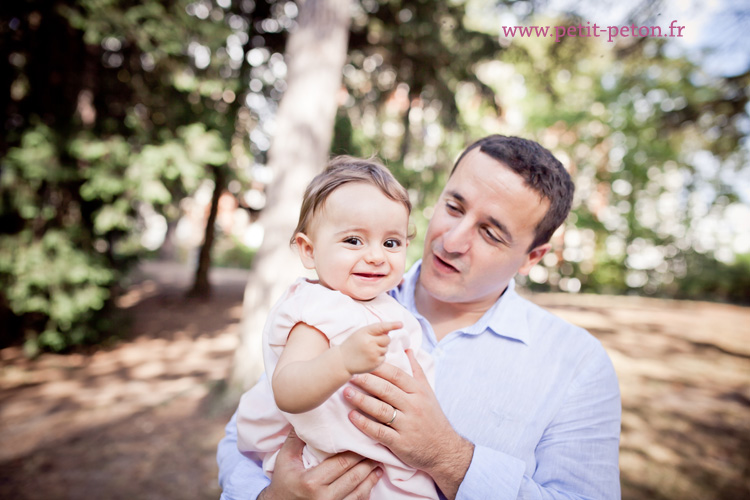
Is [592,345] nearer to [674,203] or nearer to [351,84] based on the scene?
[351,84]

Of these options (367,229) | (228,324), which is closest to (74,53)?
(228,324)

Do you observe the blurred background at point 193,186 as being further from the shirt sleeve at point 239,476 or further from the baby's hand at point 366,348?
the baby's hand at point 366,348

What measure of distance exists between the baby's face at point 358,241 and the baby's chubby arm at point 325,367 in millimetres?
304

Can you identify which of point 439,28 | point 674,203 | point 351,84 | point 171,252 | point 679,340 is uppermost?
point 439,28

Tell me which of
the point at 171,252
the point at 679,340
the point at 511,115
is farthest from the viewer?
the point at 171,252

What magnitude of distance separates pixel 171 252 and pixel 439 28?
69.3 feet

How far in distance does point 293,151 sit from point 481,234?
13.0ft

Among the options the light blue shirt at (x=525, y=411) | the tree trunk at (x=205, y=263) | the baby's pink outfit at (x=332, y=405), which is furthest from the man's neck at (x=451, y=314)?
the tree trunk at (x=205, y=263)

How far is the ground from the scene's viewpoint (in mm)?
4039

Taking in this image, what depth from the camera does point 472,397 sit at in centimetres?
165

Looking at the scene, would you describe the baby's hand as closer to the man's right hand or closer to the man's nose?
the man's right hand

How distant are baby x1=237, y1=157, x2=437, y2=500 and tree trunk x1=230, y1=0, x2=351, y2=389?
365 cm

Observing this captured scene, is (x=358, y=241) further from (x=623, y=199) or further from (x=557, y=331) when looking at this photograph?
(x=623, y=199)

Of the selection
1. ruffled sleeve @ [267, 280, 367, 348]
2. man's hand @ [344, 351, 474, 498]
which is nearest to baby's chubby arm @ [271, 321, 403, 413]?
ruffled sleeve @ [267, 280, 367, 348]
